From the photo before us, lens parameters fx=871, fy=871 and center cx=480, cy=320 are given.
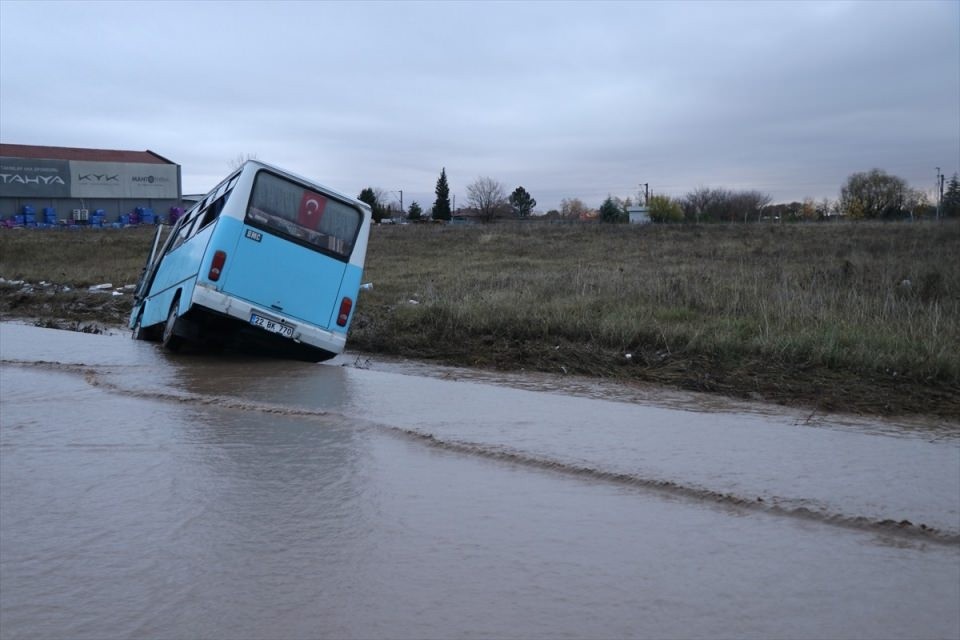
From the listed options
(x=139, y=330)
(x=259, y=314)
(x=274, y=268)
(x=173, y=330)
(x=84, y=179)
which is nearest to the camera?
(x=259, y=314)

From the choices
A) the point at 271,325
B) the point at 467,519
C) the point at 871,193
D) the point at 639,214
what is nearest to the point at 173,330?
the point at 271,325

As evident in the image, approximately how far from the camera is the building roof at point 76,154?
67.4m

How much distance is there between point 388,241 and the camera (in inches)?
1497

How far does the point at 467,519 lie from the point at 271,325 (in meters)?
6.01

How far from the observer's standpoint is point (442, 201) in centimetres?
9656

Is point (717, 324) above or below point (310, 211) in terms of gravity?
below

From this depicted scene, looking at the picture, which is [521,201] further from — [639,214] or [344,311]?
[344,311]

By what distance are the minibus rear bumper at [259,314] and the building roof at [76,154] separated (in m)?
64.4

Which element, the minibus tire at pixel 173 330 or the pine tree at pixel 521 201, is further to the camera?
the pine tree at pixel 521 201

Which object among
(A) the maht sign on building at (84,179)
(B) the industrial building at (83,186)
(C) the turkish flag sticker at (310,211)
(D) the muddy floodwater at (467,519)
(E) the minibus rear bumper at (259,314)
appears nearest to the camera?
(D) the muddy floodwater at (467,519)

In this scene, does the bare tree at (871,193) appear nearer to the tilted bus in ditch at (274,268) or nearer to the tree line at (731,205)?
the tree line at (731,205)

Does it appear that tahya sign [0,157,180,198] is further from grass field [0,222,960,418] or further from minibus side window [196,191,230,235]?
minibus side window [196,191,230,235]

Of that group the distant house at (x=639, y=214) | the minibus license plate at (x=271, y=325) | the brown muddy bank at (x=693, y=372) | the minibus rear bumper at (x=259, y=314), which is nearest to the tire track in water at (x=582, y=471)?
the minibus rear bumper at (x=259, y=314)

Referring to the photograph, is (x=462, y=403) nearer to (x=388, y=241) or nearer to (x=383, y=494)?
(x=383, y=494)
